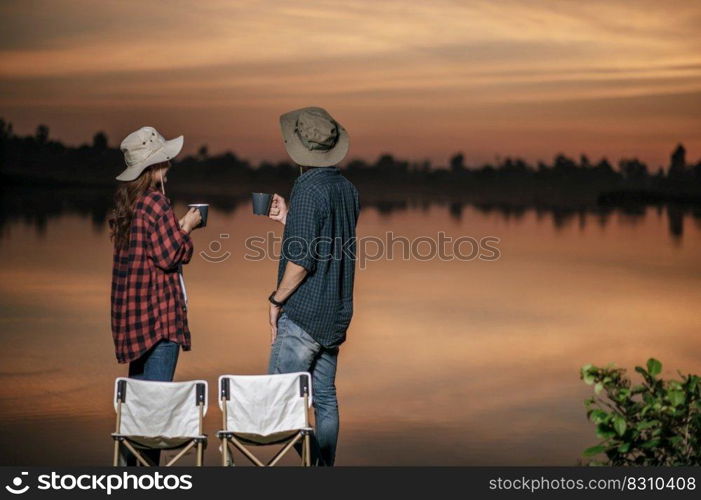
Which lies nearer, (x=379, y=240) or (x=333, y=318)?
(x=333, y=318)

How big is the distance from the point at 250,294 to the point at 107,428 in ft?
15.0

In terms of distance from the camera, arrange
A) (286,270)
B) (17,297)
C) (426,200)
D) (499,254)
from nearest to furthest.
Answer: (286,270) < (17,297) < (499,254) < (426,200)

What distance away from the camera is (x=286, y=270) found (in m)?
5.31

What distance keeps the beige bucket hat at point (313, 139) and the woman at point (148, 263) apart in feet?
1.50

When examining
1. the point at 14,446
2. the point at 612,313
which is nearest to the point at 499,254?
the point at 612,313

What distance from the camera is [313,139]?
211 inches

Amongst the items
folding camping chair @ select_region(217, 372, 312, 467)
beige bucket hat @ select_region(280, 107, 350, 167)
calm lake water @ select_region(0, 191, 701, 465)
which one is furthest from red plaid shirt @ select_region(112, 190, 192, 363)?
calm lake water @ select_region(0, 191, 701, 465)

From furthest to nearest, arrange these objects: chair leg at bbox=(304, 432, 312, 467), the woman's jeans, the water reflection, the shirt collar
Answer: the water reflection, the shirt collar, the woman's jeans, chair leg at bbox=(304, 432, 312, 467)

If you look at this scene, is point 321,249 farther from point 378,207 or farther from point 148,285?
point 378,207

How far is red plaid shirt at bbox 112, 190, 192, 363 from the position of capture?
517 centimetres

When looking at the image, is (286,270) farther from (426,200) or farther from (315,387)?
(426,200)

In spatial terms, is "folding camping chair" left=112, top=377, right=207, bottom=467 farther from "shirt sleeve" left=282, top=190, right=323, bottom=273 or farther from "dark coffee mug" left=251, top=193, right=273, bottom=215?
"dark coffee mug" left=251, top=193, right=273, bottom=215

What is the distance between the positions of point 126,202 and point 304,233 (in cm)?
69

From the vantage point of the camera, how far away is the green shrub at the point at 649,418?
15.9 feet
